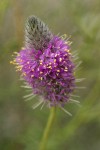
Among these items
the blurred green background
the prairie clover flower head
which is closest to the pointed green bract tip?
the prairie clover flower head

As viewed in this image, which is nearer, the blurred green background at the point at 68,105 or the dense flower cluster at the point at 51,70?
the dense flower cluster at the point at 51,70

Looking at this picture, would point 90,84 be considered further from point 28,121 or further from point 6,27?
point 6,27

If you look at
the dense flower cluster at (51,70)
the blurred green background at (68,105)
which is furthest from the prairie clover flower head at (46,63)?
the blurred green background at (68,105)

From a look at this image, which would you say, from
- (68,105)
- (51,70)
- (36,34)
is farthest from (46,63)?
(68,105)

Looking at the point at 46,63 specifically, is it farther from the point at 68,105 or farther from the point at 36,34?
the point at 68,105

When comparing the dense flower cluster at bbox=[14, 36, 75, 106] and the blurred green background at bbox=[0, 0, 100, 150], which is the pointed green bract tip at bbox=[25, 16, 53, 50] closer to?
the dense flower cluster at bbox=[14, 36, 75, 106]

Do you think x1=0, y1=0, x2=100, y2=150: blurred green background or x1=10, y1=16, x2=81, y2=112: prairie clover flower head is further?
x1=0, y1=0, x2=100, y2=150: blurred green background

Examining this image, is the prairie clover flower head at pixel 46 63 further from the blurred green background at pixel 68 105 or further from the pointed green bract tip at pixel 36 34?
the blurred green background at pixel 68 105
